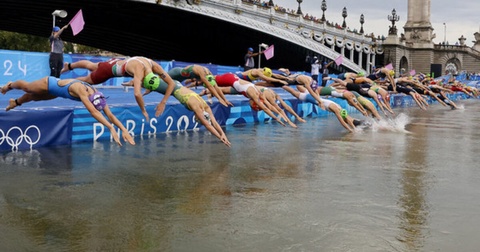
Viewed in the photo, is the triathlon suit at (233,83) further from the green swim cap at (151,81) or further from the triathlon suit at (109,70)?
the triathlon suit at (109,70)

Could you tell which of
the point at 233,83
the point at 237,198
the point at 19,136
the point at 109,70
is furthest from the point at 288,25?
the point at 237,198

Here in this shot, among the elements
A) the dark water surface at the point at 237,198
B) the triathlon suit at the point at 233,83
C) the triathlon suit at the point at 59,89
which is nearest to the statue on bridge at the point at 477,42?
the triathlon suit at the point at 233,83

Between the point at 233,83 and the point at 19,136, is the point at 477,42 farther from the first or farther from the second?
the point at 19,136

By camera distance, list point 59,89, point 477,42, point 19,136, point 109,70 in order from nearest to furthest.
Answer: point 59,89, point 19,136, point 109,70, point 477,42

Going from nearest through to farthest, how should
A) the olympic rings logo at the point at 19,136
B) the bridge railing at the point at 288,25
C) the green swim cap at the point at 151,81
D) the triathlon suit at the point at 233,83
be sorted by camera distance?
the olympic rings logo at the point at 19,136 < the green swim cap at the point at 151,81 < the triathlon suit at the point at 233,83 < the bridge railing at the point at 288,25

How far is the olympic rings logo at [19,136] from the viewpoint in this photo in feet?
40.9

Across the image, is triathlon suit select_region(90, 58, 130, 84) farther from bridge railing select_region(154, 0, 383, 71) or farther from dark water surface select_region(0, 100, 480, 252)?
bridge railing select_region(154, 0, 383, 71)

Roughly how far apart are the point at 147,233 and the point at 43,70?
16554 millimetres

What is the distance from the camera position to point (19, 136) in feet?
42.1

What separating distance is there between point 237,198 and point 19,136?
6.68m

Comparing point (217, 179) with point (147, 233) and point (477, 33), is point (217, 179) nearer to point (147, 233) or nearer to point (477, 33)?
point (147, 233)

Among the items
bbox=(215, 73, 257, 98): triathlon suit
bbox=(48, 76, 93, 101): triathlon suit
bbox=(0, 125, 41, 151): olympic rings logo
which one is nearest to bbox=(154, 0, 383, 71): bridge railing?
bbox=(215, 73, 257, 98): triathlon suit

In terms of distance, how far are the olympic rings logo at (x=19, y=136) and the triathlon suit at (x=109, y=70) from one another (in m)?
1.91

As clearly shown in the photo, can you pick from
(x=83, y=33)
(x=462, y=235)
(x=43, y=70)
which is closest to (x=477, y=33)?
(x=83, y=33)
